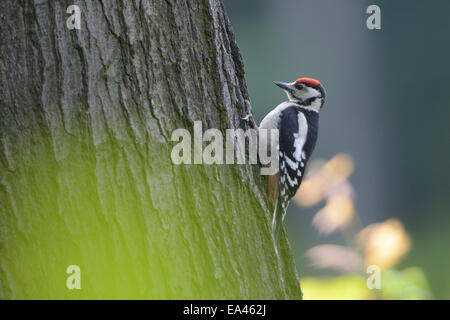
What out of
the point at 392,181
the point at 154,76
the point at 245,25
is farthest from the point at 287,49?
the point at 154,76

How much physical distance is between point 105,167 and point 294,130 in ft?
5.42

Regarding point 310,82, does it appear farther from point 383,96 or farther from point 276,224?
point 383,96

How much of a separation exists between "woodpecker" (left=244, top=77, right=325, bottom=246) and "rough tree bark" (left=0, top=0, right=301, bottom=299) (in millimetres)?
896

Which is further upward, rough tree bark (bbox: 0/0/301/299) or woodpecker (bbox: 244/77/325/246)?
woodpecker (bbox: 244/77/325/246)

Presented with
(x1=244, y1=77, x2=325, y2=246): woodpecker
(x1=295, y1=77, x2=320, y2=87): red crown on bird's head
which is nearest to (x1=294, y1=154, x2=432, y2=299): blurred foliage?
(x1=244, y1=77, x2=325, y2=246): woodpecker

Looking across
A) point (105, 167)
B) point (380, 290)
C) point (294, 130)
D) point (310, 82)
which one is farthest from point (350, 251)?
point (105, 167)

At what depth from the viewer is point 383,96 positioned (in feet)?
21.0

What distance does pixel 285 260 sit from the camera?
225cm

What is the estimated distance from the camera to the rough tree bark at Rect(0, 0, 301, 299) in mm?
1758

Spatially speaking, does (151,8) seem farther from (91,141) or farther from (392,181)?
(392,181)

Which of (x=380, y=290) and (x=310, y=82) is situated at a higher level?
(x=310, y=82)

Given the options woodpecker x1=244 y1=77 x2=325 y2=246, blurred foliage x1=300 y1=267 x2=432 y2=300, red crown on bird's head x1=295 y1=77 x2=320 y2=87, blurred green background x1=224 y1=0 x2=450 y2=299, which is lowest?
blurred foliage x1=300 y1=267 x2=432 y2=300

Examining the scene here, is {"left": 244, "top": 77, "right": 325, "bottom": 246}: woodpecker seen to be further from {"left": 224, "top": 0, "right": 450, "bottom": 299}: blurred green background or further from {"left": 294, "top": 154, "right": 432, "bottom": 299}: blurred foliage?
{"left": 224, "top": 0, "right": 450, "bottom": 299}: blurred green background
